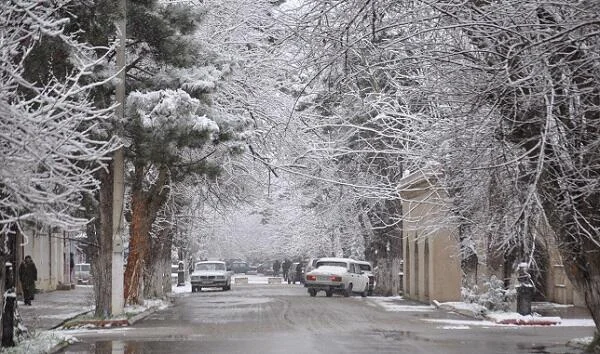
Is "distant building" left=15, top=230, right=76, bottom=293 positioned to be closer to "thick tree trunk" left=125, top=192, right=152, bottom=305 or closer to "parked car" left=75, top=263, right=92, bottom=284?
"parked car" left=75, top=263, right=92, bottom=284

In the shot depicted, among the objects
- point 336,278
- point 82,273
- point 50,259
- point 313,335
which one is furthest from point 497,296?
point 82,273

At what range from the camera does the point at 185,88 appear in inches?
942

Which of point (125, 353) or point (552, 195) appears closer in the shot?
point (552, 195)

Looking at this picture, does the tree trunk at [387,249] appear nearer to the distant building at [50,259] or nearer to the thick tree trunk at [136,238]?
the distant building at [50,259]

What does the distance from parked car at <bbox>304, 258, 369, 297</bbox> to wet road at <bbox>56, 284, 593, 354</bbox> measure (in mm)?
15400

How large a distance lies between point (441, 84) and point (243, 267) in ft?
323

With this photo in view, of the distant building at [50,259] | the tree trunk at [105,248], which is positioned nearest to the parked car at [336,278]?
the distant building at [50,259]

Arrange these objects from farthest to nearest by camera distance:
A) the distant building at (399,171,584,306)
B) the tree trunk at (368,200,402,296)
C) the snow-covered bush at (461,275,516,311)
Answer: the tree trunk at (368,200,402,296) → the distant building at (399,171,584,306) → the snow-covered bush at (461,275,516,311)

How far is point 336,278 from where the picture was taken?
45.8 m

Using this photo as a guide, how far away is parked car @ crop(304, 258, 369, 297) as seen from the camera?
45.9 m

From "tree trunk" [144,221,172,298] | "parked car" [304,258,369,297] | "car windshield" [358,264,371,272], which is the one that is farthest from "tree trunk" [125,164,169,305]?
"car windshield" [358,264,371,272]

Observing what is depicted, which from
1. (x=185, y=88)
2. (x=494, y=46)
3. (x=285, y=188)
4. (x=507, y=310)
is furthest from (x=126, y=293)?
(x=285, y=188)

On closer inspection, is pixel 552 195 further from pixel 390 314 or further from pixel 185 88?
pixel 390 314

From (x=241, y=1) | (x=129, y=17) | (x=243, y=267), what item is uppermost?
(x=241, y=1)
